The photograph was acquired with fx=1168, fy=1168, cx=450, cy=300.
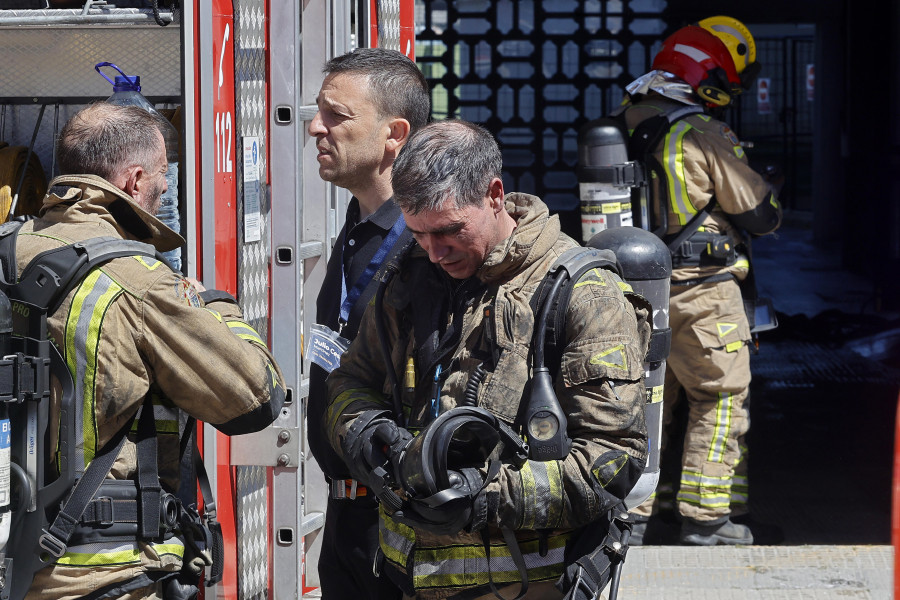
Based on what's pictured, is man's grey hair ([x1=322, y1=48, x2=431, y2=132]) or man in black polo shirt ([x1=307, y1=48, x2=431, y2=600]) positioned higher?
man's grey hair ([x1=322, y1=48, x2=431, y2=132])

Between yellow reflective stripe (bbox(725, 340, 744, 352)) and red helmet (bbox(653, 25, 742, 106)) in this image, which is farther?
red helmet (bbox(653, 25, 742, 106))

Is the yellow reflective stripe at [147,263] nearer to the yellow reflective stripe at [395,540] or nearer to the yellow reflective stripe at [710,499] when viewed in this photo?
the yellow reflective stripe at [395,540]

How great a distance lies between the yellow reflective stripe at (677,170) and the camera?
5090mm

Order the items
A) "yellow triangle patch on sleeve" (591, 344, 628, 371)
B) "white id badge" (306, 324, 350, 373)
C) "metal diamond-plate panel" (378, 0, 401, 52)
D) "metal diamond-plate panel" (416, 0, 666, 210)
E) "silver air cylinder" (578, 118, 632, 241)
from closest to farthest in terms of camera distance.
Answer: "yellow triangle patch on sleeve" (591, 344, 628, 371) → "white id badge" (306, 324, 350, 373) → "metal diamond-plate panel" (378, 0, 401, 52) → "silver air cylinder" (578, 118, 632, 241) → "metal diamond-plate panel" (416, 0, 666, 210)

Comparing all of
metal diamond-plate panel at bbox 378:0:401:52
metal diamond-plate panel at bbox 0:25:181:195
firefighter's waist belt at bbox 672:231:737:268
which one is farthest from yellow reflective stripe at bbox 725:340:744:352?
metal diamond-plate panel at bbox 0:25:181:195

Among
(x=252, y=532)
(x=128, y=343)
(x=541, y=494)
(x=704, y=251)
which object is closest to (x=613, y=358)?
(x=541, y=494)

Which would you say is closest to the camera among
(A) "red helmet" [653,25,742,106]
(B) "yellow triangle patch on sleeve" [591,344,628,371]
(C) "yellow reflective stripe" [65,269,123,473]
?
(B) "yellow triangle patch on sleeve" [591,344,628,371]

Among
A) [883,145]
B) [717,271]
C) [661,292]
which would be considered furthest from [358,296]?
[883,145]

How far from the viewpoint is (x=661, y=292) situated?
3.34m

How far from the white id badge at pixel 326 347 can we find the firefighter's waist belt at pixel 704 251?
2.52 metres

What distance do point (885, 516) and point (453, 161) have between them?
13.9 feet

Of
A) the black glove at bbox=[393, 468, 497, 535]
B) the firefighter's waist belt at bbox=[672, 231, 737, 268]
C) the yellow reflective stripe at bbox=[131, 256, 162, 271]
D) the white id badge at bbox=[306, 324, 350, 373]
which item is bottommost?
the black glove at bbox=[393, 468, 497, 535]

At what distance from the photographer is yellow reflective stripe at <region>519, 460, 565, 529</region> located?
215 cm

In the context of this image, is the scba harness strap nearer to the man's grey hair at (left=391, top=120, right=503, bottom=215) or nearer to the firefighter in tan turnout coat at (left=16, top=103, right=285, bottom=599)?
the firefighter in tan turnout coat at (left=16, top=103, right=285, bottom=599)
